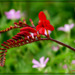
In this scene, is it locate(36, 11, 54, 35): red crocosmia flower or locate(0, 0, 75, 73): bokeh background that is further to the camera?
locate(0, 0, 75, 73): bokeh background

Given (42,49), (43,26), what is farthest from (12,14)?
(43,26)

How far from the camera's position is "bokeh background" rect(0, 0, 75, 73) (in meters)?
0.89

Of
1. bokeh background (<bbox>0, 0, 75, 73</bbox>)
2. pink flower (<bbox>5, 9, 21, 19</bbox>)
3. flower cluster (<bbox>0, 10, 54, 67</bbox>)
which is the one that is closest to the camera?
flower cluster (<bbox>0, 10, 54, 67</bbox>)

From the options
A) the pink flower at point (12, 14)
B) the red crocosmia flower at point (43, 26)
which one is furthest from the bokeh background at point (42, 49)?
the red crocosmia flower at point (43, 26)

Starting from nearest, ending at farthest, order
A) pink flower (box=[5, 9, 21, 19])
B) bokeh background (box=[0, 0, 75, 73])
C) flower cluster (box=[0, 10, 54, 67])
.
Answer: flower cluster (box=[0, 10, 54, 67]), bokeh background (box=[0, 0, 75, 73]), pink flower (box=[5, 9, 21, 19])

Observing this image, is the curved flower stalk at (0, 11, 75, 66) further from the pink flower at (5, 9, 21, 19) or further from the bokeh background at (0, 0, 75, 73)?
the pink flower at (5, 9, 21, 19)

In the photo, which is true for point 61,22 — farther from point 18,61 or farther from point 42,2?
point 18,61

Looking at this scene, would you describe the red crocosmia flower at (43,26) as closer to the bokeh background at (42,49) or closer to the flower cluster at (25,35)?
the flower cluster at (25,35)

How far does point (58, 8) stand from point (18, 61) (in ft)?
3.64

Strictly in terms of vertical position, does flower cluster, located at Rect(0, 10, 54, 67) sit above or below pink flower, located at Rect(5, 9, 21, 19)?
below

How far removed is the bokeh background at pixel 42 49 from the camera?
89cm

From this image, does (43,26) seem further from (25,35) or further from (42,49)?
(42,49)

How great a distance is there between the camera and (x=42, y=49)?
1099 mm

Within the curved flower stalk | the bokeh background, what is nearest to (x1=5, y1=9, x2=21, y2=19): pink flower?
the bokeh background
